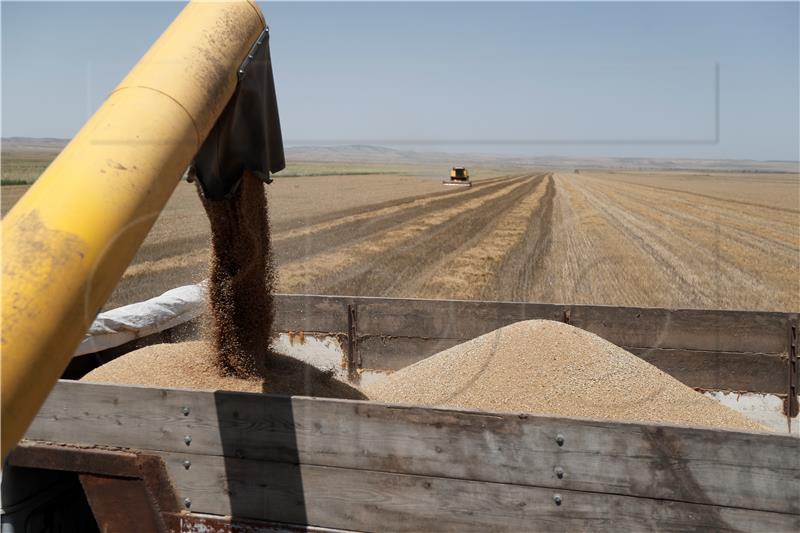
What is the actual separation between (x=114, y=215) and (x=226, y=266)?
1998mm

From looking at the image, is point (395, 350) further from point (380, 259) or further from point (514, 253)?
point (514, 253)

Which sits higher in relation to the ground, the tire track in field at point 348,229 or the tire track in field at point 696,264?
the tire track in field at point 348,229

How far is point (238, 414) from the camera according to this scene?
2.56 m

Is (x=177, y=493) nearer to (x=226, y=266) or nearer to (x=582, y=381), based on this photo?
(x=226, y=266)

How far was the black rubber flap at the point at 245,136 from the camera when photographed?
2.97m

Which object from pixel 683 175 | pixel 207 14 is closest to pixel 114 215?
pixel 207 14

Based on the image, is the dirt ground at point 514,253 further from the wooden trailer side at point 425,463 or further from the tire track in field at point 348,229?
the wooden trailer side at point 425,463

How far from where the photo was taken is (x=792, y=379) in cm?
439

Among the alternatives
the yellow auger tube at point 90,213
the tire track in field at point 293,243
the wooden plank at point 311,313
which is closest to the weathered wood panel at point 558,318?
the wooden plank at point 311,313

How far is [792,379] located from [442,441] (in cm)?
313

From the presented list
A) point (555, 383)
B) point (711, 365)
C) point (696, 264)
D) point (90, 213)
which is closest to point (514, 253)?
point (696, 264)

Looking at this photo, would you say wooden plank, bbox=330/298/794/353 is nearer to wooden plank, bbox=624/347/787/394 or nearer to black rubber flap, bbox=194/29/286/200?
wooden plank, bbox=624/347/787/394

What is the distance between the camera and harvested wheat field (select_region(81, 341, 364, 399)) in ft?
11.5

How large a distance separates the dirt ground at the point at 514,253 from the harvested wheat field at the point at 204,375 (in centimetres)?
122
